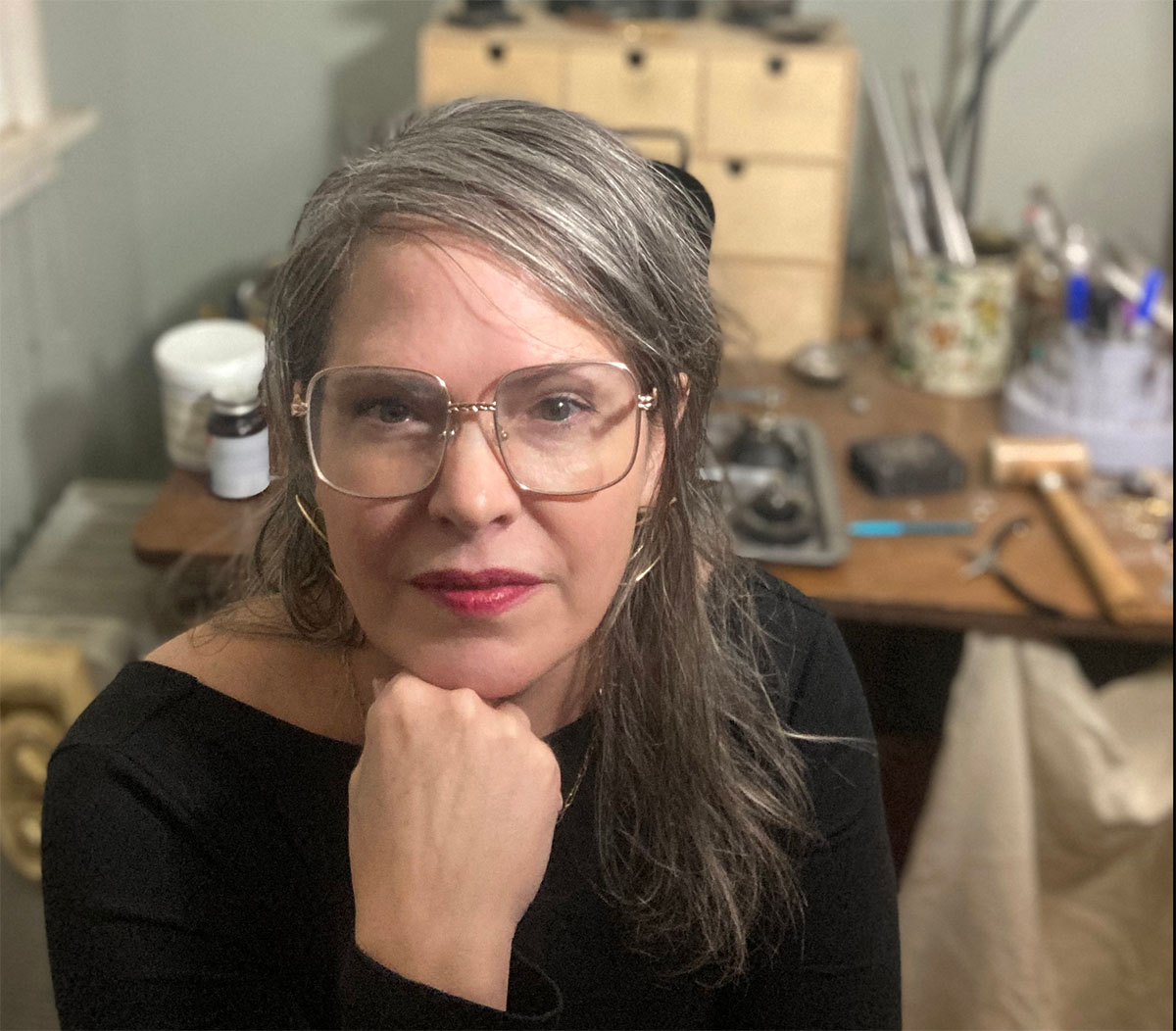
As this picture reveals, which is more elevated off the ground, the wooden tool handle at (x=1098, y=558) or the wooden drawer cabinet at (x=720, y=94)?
the wooden drawer cabinet at (x=720, y=94)

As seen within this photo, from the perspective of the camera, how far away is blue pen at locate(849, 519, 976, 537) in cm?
116

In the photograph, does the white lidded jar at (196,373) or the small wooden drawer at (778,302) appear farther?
the small wooden drawer at (778,302)

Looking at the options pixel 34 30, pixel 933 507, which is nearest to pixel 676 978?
pixel 933 507

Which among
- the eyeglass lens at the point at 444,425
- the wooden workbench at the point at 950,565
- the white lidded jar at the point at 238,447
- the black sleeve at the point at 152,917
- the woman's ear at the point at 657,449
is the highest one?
the eyeglass lens at the point at 444,425

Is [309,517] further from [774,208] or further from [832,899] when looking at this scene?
[774,208]

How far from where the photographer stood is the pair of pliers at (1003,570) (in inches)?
42.3

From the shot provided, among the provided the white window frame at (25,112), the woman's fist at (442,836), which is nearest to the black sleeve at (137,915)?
the woman's fist at (442,836)

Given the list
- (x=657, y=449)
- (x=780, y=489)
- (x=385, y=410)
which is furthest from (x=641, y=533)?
(x=780, y=489)

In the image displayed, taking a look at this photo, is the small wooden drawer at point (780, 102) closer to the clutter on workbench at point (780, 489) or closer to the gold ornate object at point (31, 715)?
the clutter on workbench at point (780, 489)

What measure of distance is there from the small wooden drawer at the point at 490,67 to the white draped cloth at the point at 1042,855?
75 centimetres

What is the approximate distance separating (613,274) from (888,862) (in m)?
0.40

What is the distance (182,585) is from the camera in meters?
0.90

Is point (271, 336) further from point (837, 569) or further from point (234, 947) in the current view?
point (837, 569)

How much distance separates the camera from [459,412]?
1.52 ft
